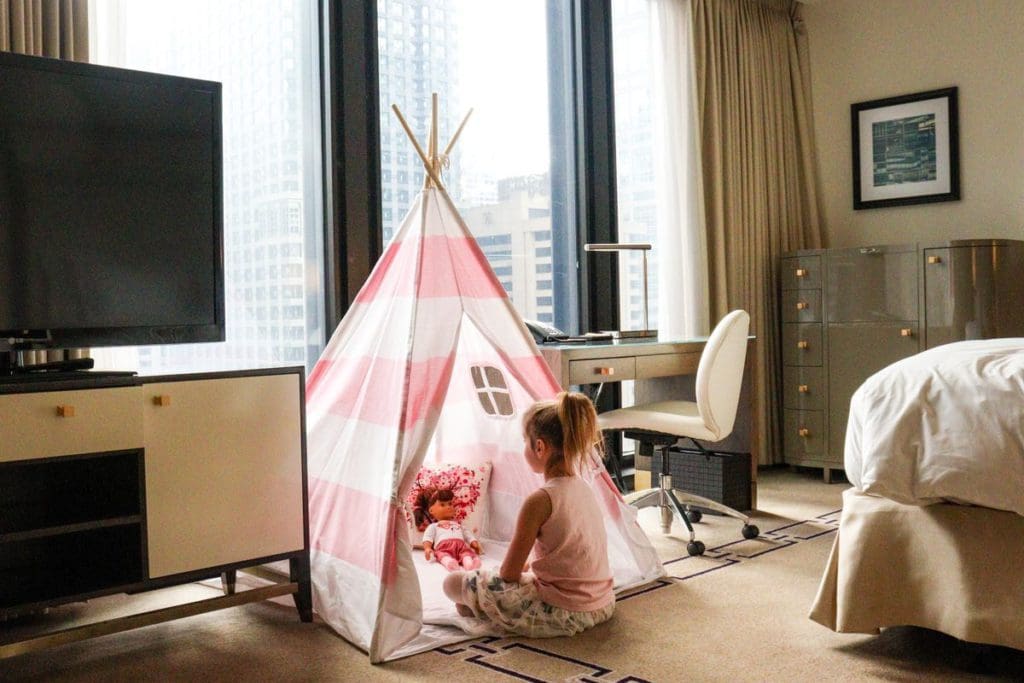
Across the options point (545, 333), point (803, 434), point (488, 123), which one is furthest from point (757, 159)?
point (545, 333)

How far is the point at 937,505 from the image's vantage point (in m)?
2.37

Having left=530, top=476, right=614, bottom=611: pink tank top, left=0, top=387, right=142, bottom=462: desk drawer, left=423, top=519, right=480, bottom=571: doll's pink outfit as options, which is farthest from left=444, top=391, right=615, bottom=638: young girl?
left=0, top=387, right=142, bottom=462: desk drawer

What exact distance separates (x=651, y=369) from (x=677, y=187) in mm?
1406

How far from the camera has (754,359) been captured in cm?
433

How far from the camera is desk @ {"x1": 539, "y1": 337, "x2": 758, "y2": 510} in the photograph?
3508mm

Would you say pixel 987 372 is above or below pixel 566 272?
below

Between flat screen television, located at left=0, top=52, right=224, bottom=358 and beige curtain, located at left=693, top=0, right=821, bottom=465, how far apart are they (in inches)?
112

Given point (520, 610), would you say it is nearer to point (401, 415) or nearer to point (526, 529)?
point (526, 529)

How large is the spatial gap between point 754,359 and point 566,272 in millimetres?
950

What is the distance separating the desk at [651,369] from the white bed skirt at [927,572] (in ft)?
3.91

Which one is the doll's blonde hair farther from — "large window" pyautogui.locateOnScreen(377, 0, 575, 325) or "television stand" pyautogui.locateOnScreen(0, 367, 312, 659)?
"large window" pyautogui.locateOnScreen(377, 0, 575, 325)

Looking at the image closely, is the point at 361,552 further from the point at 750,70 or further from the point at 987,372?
the point at 750,70

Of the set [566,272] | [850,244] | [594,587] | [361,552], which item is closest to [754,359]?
[566,272]

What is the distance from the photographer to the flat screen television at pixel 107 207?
8.13 feet
